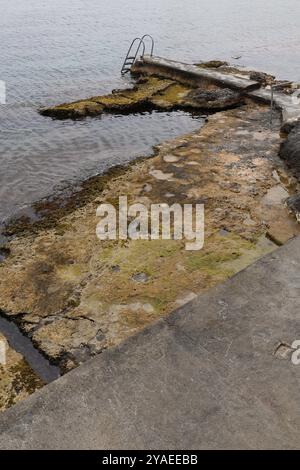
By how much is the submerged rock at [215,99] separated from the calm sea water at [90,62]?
0.67 meters

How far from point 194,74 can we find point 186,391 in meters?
11.8

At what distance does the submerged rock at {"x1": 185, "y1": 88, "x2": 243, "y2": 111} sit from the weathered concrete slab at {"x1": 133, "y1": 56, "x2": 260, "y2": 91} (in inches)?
13.3

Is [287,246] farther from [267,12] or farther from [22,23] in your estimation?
[267,12]

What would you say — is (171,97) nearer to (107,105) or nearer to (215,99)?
(215,99)

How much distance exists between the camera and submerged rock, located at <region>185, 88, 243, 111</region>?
36.9ft

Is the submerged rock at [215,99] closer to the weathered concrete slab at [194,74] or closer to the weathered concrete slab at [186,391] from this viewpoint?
the weathered concrete slab at [194,74]

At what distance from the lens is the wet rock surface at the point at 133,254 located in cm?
426

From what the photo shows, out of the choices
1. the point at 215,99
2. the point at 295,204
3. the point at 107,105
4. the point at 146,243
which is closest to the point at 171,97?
the point at 215,99

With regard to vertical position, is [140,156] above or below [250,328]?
below

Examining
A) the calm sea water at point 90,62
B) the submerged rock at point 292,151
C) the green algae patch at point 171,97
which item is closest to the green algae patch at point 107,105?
the green algae patch at point 171,97

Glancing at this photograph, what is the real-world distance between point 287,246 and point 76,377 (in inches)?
103

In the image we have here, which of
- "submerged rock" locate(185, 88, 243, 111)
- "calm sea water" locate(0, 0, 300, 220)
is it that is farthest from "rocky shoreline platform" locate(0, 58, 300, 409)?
"submerged rock" locate(185, 88, 243, 111)
